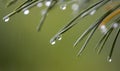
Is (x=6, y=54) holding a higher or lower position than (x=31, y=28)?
lower

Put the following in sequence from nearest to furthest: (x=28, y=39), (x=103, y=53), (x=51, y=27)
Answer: (x=103, y=53) < (x=51, y=27) < (x=28, y=39)

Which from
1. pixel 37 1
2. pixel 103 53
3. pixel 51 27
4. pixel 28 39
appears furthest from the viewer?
pixel 28 39

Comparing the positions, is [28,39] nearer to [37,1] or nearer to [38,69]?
[38,69]

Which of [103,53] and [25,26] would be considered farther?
[25,26]

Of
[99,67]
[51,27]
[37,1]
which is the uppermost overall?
[37,1]

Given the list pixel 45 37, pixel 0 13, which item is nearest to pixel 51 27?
pixel 45 37

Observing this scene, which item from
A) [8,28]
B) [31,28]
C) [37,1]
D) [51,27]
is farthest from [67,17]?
[37,1]
